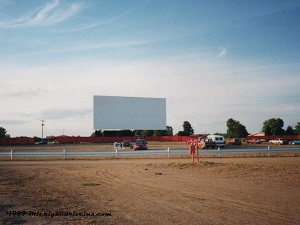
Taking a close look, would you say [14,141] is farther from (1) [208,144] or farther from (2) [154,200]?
(2) [154,200]

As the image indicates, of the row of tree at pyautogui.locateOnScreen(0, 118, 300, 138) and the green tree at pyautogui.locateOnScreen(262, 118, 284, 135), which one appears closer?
the row of tree at pyautogui.locateOnScreen(0, 118, 300, 138)

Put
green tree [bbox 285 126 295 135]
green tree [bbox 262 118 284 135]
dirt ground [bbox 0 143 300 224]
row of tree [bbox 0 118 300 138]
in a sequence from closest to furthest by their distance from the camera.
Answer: dirt ground [bbox 0 143 300 224] → row of tree [bbox 0 118 300 138] → green tree [bbox 285 126 295 135] → green tree [bbox 262 118 284 135]

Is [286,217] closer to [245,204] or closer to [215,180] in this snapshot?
[245,204]

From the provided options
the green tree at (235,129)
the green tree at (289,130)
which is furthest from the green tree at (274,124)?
the green tree at (235,129)

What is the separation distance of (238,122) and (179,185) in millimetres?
100072

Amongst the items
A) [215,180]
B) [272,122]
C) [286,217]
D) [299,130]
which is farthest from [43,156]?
[299,130]

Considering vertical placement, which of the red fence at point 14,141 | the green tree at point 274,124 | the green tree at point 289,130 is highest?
the green tree at point 274,124

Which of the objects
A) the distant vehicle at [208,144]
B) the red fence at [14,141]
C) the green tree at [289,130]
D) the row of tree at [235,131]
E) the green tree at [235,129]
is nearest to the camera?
the distant vehicle at [208,144]

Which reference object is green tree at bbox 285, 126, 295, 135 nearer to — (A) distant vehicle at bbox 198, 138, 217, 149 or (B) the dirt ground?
(A) distant vehicle at bbox 198, 138, 217, 149

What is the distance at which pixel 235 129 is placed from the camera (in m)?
107

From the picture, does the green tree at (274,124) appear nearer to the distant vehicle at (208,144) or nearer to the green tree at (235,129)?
the green tree at (235,129)

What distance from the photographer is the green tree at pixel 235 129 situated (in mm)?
104250

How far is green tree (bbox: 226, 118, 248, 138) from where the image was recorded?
104 meters

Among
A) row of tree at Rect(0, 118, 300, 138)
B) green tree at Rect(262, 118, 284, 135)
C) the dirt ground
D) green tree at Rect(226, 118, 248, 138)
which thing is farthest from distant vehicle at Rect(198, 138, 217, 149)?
green tree at Rect(262, 118, 284, 135)
